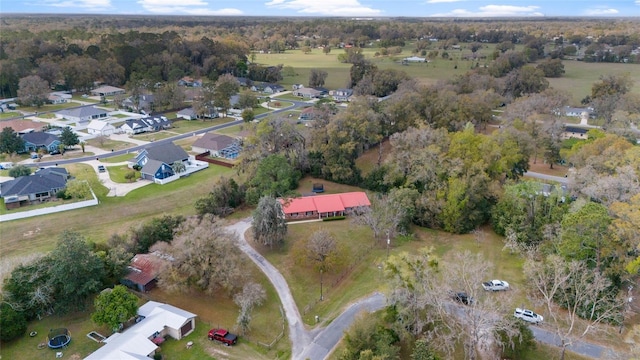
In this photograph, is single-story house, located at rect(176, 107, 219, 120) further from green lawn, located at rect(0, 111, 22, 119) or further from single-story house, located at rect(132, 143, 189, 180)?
green lawn, located at rect(0, 111, 22, 119)

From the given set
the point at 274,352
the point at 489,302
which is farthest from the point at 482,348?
the point at 274,352

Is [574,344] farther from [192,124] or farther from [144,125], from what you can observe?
[192,124]

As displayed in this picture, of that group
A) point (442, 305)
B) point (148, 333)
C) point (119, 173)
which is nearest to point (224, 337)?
point (148, 333)

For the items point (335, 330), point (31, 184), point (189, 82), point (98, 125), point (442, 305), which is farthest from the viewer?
point (189, 82)

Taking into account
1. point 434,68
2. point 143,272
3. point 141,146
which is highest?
point 434,68

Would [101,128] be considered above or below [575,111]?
below

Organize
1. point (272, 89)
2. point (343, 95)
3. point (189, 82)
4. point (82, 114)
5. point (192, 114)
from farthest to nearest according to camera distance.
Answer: point (189, 82), point (272, 89), point (343, 95), point (192, 114), point (82, 114)

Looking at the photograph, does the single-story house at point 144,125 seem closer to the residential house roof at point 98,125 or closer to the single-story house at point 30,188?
the residential house roof at point 98,125

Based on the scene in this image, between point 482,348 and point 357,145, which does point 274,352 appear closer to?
point 482,348
